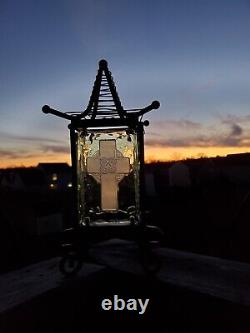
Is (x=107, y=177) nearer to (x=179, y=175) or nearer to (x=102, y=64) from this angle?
(x=102, y=64)

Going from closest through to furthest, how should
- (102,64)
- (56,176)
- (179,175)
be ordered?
(102,64), (179,175), (56,176)

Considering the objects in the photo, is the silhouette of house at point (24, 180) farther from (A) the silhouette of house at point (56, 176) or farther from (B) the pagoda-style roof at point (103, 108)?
(B) the pagoda-style roof at point (103, 108)

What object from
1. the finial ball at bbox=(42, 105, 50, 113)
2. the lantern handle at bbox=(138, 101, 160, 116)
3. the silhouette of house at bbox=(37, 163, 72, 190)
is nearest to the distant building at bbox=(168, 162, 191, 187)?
the silhouette of house at bbox=(37, 163, 72, 190)

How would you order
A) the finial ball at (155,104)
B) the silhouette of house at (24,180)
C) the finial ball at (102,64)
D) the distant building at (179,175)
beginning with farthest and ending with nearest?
the silhouette of house at (24,180) → the distant building at (179,175) → the finial ball at (102,64) → the finial ball at (155,104)

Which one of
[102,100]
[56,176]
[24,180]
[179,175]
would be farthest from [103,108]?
[56,176]

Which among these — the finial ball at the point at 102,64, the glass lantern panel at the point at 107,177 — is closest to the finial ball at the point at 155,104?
the glass lantern panel at the point at 107,177

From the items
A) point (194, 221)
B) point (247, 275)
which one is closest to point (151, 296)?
point (247, 275)

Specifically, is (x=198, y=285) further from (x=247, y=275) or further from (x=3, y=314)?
(x=3, y=314)

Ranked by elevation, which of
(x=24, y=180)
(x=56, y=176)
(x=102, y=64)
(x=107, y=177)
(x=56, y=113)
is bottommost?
(x=107, y=177)

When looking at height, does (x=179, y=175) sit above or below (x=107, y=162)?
above
